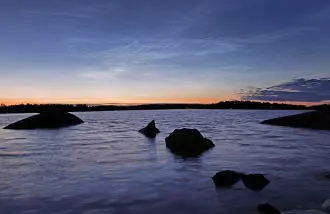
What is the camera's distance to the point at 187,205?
1238cm

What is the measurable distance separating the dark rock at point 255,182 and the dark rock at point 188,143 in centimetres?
1118

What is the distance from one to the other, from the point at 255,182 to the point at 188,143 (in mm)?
13022

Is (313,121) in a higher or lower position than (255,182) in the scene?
higher

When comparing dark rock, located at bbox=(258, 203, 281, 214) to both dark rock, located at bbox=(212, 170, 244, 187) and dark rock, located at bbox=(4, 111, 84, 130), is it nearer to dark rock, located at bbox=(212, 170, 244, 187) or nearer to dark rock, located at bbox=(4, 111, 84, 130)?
dark rock, located at bbox=(212, 170, 244, 187)

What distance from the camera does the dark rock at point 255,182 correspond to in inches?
563

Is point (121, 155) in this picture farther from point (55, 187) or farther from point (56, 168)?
point (55, 187)

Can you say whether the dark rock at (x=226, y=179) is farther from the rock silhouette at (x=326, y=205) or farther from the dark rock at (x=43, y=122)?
the dark rock at (x=43, y=122)

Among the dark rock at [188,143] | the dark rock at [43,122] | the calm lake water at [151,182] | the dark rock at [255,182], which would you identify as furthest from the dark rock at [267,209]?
the dark rock at [43,122]

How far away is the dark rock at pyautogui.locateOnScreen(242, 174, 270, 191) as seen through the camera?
14302 millimetres

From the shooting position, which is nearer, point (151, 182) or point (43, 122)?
point (151, 182)

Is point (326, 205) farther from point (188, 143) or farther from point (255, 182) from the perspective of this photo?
point (188, 143)

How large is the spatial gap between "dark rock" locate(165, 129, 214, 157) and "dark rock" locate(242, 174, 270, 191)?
11.2m

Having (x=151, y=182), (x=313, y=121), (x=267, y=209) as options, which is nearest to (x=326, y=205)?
(x=267, y=209)

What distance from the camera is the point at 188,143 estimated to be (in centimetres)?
2748
